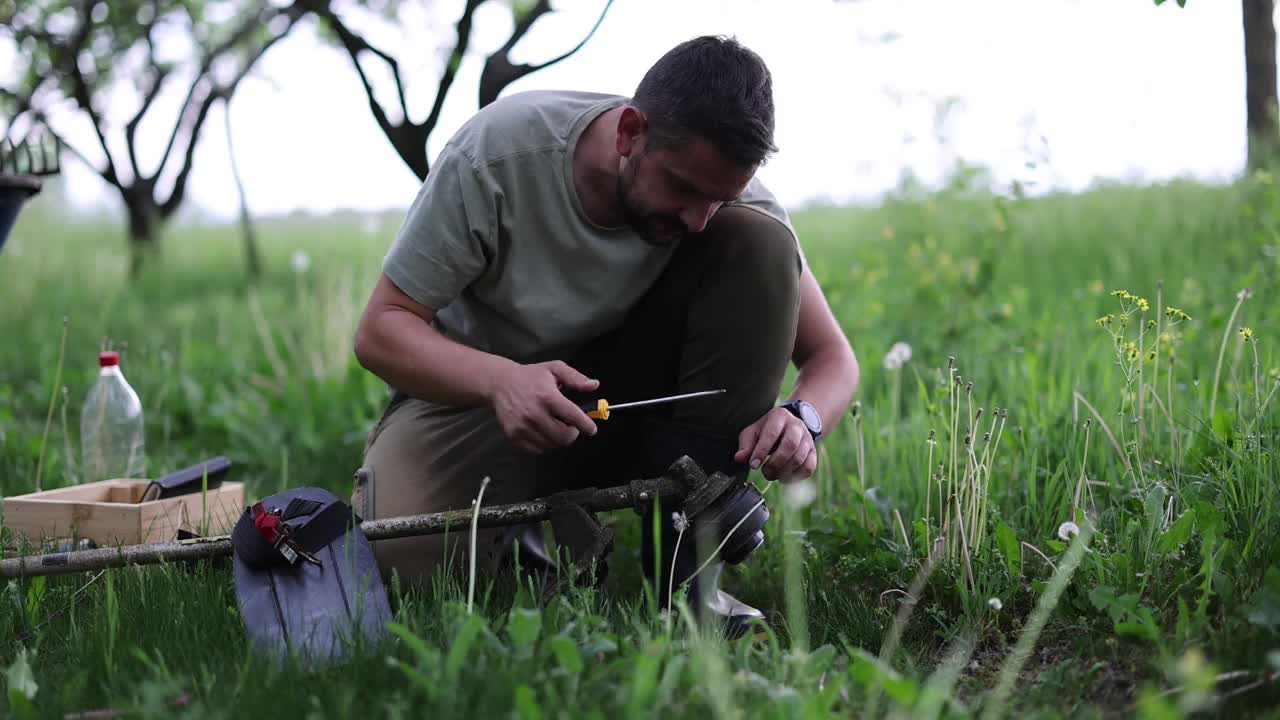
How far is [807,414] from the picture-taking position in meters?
2.45

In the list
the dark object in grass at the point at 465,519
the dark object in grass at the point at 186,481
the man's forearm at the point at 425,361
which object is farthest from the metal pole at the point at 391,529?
the dark object in grass at the point at 186,481

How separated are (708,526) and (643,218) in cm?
67

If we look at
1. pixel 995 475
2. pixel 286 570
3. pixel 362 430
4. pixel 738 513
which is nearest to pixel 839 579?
pixel 738 513

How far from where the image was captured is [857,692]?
6.15 ft

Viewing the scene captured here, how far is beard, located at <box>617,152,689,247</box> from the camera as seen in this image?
2379 mm

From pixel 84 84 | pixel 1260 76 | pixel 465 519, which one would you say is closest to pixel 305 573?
pixel 465 519

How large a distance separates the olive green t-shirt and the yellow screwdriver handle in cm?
29

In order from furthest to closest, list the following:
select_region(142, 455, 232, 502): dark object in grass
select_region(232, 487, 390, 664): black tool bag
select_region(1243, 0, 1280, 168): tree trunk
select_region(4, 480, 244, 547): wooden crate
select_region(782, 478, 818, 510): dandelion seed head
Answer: select_region(1243, 0, 1280, 168): tree trunk, select_region(142, 455, 232, 502): dark object in grass, select_region(4, 480, 244, 547): wooden crate, select_region(782, 478, 818, 510): dandelion seed head, select_region(232, 487, 390, 664): black tool bag

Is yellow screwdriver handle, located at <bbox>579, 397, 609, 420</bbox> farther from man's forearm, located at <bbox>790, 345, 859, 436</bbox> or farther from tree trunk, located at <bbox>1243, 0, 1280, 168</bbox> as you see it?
tree trunk, located at <bbox>1243, 0, 1280, 168</bbox>

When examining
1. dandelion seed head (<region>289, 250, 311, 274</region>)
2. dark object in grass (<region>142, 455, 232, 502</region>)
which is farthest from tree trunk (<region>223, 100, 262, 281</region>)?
dark object in grass (<region>142, 455, 232, 502</region>)

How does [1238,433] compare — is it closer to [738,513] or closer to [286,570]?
[738,513]

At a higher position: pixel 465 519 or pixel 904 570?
pixel 465 519

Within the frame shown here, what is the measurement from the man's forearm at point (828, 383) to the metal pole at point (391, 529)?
44 cm

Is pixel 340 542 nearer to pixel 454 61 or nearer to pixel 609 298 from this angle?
pixel 609 298
